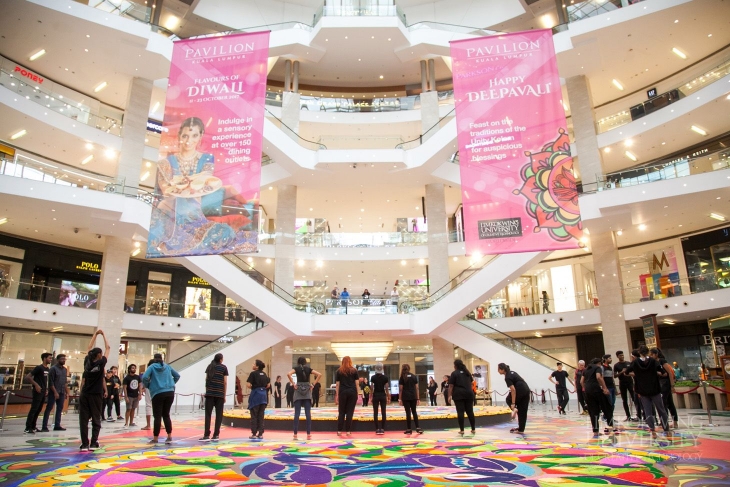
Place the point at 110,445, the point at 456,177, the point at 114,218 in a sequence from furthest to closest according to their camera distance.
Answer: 1. the point at 456,177
2. the point at 114,218
3. the point at 110,445

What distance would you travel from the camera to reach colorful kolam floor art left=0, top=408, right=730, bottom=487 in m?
4.77

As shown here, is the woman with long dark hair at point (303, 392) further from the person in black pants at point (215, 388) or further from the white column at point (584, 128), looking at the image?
the white column at point (584, 128)

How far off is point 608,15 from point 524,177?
40.1ft

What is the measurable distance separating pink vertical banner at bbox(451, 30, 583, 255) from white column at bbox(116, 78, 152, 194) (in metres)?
14.0

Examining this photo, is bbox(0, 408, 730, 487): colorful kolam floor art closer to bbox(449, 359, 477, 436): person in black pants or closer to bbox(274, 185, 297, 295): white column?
bbox(449, 359, 477, 436): person in black pants

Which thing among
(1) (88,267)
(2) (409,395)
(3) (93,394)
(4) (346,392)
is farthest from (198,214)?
(1) (88,267)

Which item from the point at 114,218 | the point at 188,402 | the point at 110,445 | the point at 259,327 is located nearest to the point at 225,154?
the point at 110,445

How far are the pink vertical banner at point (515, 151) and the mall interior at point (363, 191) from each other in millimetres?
6743

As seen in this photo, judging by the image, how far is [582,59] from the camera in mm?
20844

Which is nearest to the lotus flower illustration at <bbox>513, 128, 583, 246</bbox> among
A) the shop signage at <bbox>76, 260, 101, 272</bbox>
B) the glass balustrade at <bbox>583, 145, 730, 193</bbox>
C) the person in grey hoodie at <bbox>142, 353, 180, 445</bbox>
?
the person in grey hoodie at <bbox>142, 353, 180, 445</bbox>

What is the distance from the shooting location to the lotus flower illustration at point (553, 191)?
1126 centimetres

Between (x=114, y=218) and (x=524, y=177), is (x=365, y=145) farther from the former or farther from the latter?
(x=524, y=177)

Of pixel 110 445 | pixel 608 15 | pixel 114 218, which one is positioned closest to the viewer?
pixel 110 445

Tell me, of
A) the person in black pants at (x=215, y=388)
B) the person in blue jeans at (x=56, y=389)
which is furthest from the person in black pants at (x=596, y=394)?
the person in blue jeans at (x=56, y=389)
